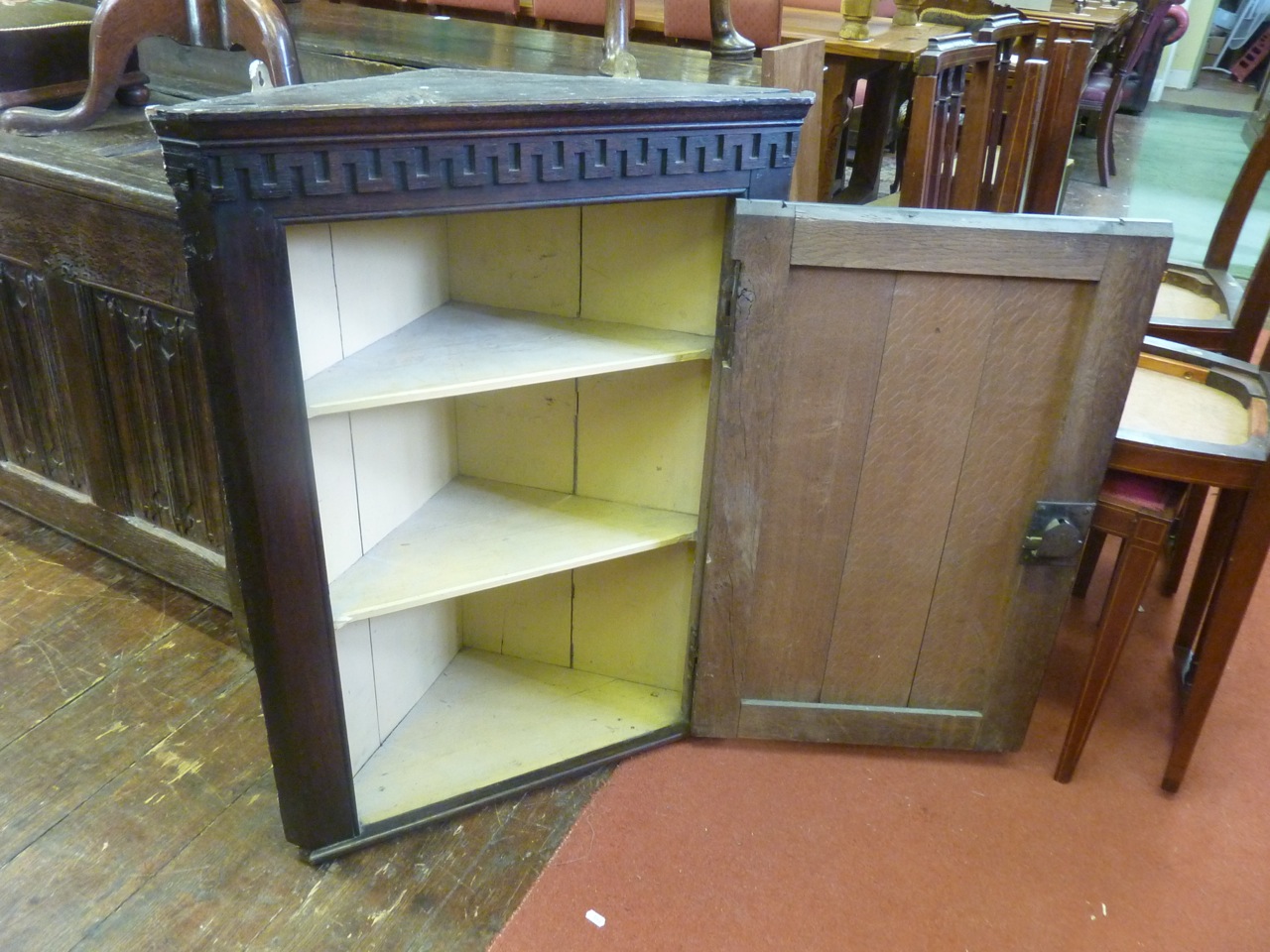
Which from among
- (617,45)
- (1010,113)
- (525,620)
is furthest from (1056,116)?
(525,620)

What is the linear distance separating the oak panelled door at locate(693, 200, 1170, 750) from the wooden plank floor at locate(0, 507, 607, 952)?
43 centimetres

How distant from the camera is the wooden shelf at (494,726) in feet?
5.21

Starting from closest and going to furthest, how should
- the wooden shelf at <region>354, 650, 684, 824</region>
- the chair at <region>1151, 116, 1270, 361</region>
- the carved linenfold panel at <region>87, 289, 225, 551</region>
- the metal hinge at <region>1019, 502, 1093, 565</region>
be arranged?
the metal hinge at <region>1019, 502, 1093, 565</region> → the wooden shelf at <region>354, 650, 684, 824</region> → the carved linenfold panel at <region>87, 289, 225, 551</region> → the chair at <region>1151, 116, 1270, 361</region>

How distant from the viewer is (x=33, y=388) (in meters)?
2.01

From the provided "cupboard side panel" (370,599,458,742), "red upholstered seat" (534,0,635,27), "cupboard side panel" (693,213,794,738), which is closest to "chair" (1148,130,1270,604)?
"cupboard side panel" (693,213,794,738)

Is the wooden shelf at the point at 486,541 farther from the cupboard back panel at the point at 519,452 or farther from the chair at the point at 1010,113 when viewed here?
the chair at the point at 1010,113

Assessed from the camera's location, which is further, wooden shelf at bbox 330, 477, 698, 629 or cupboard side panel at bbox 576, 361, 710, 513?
cupboard side panel at bbox 576, 361, 710, 513

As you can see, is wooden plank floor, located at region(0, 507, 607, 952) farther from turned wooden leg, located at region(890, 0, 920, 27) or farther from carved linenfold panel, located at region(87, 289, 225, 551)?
turned wooden leg, located at region(890, 0, 920, 27)

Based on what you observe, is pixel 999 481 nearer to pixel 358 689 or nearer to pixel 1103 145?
pixel 358 689

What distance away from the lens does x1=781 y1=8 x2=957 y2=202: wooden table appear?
3109 mm

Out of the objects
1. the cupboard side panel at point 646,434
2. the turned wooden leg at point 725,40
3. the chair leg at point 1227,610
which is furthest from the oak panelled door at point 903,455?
the turned wooden leg at point 725,40

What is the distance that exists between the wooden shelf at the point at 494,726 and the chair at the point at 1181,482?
2.38 feet

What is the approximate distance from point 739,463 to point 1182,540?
128cm

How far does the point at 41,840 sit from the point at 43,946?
197 mm
